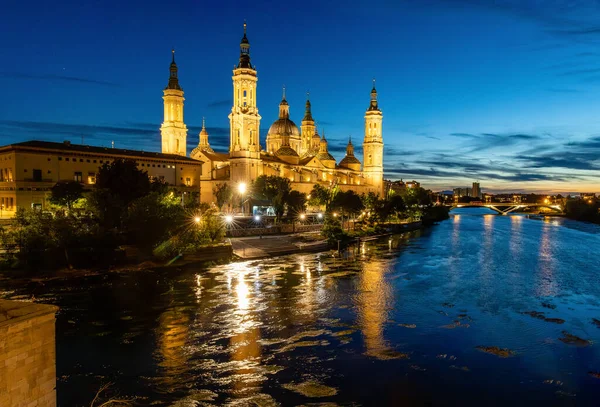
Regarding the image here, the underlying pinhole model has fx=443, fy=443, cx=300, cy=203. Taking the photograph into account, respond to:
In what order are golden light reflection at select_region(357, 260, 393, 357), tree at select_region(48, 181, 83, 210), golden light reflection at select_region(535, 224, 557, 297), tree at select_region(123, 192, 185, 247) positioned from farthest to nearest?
tree at select_region(48, 181, 83, 210) → tree at select_region(123, 192, 185, 247) → golden light reflection at select_region(535, 224, 557, 297) → golden light reflection at select_region(357, 260, 393, 357)

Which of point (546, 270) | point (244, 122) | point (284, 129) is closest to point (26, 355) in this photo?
point (546, 270)

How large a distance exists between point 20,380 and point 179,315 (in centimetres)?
1348

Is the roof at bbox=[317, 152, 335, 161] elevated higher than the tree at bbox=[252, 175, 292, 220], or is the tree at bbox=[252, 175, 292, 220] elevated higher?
the roof at bbox=[317, 152, 335, 161]

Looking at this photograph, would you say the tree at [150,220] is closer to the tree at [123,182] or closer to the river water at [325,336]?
the tree at [123,182]

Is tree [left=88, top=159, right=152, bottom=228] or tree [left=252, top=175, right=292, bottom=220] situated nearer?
tree [left=88, top=159, right=152, bottom=228]

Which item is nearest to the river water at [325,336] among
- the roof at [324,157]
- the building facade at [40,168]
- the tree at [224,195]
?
the building facade at [40,168]

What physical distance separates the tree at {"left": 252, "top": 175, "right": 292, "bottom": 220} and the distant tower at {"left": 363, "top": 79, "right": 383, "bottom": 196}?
5184 cm

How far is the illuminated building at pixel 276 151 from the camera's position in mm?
79062

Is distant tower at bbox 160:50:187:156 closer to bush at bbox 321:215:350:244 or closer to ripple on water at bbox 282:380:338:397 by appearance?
→ bush at bbox 321:215:350:244

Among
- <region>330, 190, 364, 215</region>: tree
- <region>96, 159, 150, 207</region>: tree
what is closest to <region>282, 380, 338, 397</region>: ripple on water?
<region>96, 159, 150, 207</region>: tree

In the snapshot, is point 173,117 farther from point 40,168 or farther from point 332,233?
point 332,233

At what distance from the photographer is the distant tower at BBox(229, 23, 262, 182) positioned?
78375 mm

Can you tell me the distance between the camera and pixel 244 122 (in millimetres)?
78812

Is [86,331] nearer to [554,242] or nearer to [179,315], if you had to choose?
[179,315]
